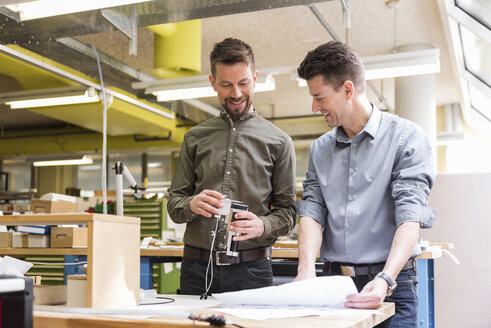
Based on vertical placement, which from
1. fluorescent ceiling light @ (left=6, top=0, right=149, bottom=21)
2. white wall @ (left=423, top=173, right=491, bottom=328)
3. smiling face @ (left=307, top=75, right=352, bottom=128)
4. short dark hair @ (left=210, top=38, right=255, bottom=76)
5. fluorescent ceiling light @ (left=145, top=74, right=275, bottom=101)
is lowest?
white wall @ (left=423, top=173, right=491, bottom=328)

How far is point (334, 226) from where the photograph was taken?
1.43m

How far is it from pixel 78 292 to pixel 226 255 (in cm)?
46

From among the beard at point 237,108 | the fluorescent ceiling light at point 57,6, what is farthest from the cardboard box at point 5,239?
the beard at point 237,108

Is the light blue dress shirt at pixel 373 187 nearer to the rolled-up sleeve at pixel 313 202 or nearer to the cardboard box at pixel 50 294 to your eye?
the rolled-up sleeve at pixel 313 202

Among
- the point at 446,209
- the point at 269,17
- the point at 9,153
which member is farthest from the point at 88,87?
the point at 9,153

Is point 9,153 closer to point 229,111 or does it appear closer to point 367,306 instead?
point 229,111

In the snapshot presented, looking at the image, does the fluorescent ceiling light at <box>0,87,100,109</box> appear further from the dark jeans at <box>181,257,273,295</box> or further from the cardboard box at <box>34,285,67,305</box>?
the cardboard box at <box>34,285,67,305</box>

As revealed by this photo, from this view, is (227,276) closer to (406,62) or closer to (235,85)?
(235,85)

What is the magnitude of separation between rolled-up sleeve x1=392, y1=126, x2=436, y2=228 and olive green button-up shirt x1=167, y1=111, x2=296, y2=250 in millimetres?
427

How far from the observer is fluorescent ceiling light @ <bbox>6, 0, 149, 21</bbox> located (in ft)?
8.54

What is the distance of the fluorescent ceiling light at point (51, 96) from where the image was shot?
5297 millimetres

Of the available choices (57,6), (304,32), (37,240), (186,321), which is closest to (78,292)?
(186,321)

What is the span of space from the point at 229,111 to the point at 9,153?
9145 mm

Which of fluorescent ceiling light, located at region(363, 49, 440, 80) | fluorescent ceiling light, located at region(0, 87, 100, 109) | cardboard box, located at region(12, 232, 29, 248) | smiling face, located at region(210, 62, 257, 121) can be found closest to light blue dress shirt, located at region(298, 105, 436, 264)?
smiling face, located at region(210, 62, 257, 121)
